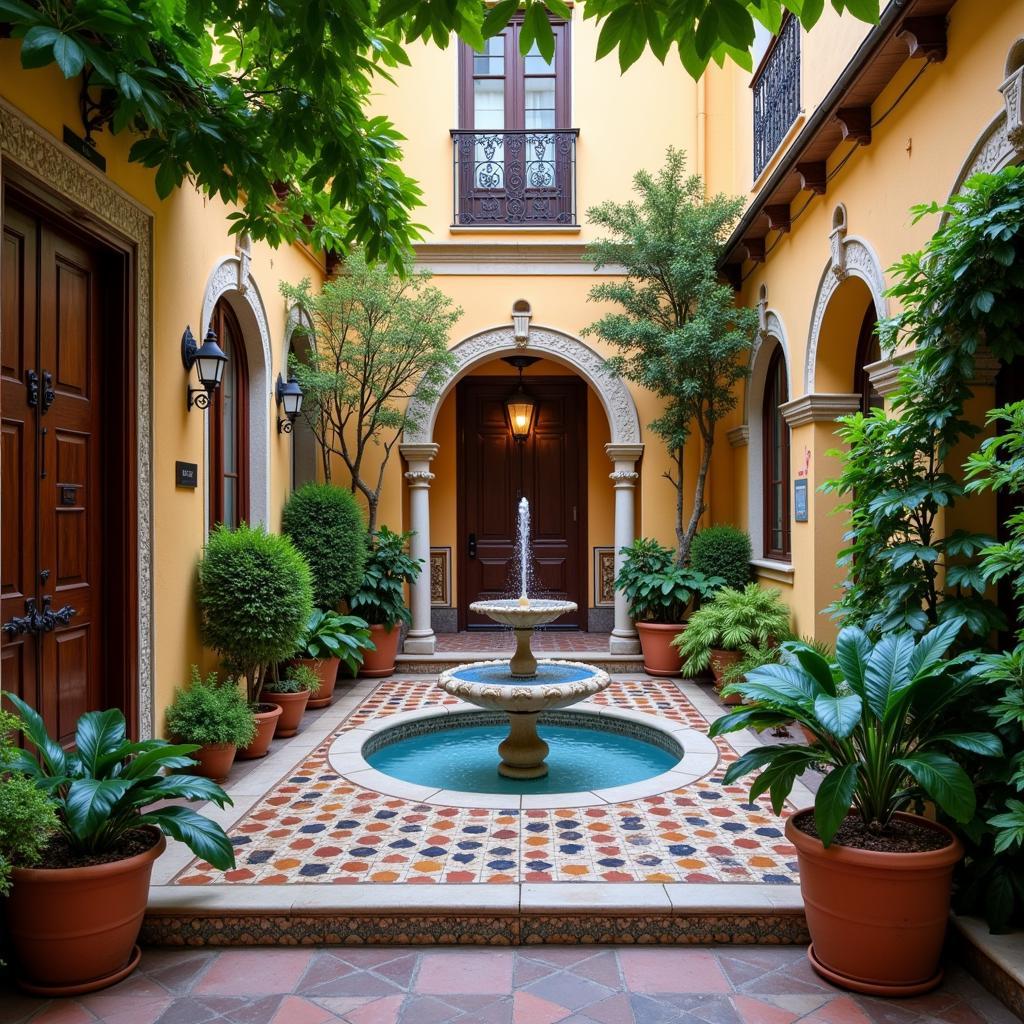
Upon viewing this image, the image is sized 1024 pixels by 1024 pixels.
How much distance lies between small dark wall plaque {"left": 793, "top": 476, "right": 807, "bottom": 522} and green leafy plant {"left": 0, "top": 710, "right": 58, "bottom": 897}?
547 centimetres

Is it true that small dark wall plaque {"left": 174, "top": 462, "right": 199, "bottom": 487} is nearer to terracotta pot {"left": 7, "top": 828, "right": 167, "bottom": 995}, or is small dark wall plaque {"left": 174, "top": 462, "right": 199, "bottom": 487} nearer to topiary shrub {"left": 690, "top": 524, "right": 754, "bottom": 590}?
terracotta pot {"left": 7, "top": 828, "right": 167, "bottom": 995}

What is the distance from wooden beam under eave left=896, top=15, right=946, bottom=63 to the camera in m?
4.25

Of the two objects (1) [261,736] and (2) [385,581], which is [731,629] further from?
(1) [261,736]

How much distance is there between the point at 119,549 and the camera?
4594 mm

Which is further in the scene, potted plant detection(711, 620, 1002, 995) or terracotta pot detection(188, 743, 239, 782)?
terracotta pot detection(188, 743, 239, 782)

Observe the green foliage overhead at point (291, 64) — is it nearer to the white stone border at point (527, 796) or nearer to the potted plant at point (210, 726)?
the potted plant at point (210, 726)

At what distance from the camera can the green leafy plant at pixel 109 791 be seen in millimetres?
3061

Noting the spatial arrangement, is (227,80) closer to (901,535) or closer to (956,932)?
(901,535)

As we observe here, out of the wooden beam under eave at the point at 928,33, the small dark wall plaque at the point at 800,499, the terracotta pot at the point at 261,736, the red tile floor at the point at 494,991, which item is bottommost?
the red tile floor at the point at 494,991

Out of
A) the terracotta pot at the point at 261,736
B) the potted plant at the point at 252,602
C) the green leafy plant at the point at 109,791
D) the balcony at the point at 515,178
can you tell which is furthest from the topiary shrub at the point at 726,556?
the green leafy plant at the point at 109,791

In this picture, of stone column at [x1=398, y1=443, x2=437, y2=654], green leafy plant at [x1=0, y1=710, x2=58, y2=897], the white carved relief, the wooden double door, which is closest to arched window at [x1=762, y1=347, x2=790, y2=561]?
stone column at [x1=398, y1=443, x2=437, y2=654]

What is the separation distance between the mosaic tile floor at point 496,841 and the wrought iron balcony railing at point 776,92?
17.6ft

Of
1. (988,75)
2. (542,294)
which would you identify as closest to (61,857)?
(988,75)

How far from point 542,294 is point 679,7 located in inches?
288
